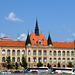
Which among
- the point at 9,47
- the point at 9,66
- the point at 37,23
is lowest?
the point at 9,66

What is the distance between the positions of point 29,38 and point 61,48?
19.4m

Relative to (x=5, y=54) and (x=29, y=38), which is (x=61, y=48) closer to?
(x=29, y=38)

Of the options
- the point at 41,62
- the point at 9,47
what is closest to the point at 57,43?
the point at 41,62

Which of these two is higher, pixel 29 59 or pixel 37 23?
pixel 37 23

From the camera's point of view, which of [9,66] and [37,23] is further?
[37,23]

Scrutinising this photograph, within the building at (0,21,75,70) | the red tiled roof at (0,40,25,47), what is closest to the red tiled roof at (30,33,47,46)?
the building at (0,21,75,70)

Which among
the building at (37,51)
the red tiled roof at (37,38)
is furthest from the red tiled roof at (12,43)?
the red tiled roof at (37,38)

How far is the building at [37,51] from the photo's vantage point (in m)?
164

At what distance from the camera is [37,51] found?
16550cm

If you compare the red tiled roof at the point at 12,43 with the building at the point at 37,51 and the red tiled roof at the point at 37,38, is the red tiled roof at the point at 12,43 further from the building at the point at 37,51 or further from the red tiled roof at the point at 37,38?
the red tiled roof at the point at 37,38

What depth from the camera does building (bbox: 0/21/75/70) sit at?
164 meters

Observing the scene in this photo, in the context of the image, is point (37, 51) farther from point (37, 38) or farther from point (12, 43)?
point (12, 43)

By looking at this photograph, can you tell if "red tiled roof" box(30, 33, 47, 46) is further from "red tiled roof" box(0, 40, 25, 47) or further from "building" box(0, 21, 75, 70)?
"red tiled roof" box(0, 40, 25, 47)

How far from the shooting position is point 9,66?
155250mm
